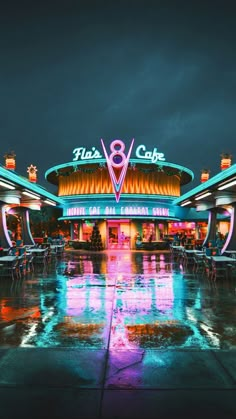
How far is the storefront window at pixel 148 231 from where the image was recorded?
1529 inches

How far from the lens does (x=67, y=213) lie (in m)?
40.0

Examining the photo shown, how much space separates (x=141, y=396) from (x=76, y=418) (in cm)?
88

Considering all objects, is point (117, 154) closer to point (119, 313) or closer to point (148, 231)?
point (148, 231)

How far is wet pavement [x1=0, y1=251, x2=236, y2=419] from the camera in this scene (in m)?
3.94

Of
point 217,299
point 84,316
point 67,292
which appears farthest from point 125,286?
point 84,316

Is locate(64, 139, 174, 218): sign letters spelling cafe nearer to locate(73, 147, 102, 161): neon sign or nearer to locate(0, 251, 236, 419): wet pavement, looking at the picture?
locate(73, 147, 102, 161): neon sign

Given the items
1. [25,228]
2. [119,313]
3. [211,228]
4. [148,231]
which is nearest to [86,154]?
[148,231]

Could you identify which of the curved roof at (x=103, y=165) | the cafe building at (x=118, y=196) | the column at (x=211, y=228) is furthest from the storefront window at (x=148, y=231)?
the column at (x=211, y=228)

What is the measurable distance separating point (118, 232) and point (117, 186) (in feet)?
19.4

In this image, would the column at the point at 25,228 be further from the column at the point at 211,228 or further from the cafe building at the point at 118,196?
the column at the point at 211,228

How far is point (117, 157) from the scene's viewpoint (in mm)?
38250

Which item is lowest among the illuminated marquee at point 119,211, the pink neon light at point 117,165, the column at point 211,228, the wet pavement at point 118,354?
the wet pavement at point 118,354

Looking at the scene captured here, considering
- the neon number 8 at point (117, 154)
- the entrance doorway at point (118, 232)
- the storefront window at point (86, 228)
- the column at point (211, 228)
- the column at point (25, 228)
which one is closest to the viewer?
the column at point (211, 228)

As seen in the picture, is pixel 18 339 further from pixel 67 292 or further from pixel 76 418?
pixel 67 292
